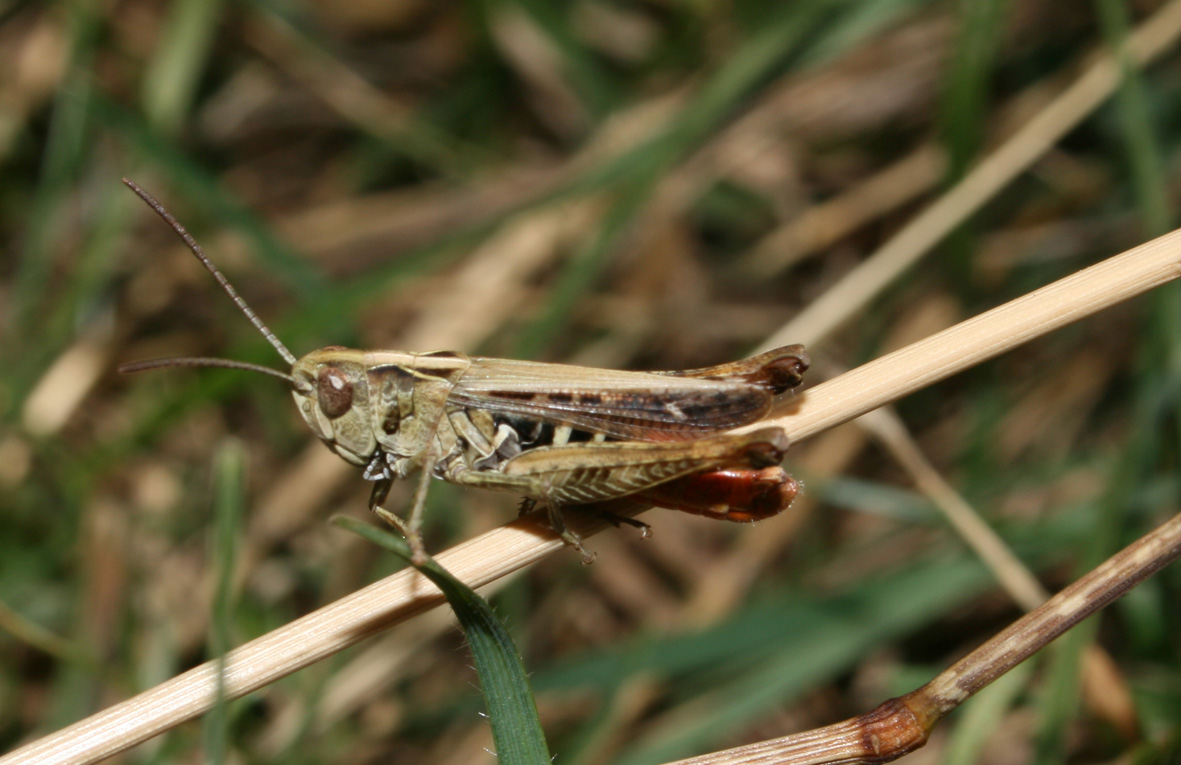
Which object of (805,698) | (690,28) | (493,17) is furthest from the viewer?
(493,17)

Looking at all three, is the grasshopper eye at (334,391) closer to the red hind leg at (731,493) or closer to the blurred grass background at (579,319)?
the blurred grass background at (579,319)

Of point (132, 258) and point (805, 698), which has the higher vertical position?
point (132, 258)

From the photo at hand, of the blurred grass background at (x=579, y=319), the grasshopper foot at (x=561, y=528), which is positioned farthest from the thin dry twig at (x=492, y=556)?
the blurred grass background at (x=579, y=319)

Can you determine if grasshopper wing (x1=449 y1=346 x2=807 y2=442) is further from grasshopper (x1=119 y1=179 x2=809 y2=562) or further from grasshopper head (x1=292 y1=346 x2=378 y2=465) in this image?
grasshopper head (x1=292 y1=346 x2=378 y2=465)

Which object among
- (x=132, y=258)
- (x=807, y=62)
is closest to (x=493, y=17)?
(x=807, y=62)

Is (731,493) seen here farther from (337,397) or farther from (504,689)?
(337,397)

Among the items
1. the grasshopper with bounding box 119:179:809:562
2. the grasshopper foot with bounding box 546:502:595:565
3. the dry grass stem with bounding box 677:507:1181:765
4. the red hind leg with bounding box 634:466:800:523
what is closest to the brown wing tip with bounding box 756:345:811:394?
the grasshopper with bounding box 119:179:809:562

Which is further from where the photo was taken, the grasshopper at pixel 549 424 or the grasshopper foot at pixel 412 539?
the grasshopper at pixel 549 424

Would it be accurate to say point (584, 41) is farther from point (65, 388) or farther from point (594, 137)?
point (65, 388)
